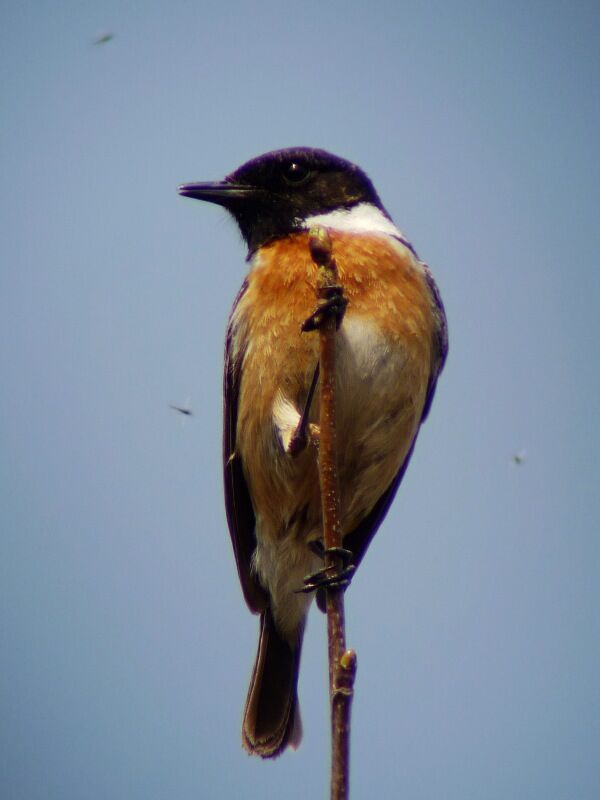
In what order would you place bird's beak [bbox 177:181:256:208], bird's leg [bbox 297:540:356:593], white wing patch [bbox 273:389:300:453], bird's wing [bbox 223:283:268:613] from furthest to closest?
1. bird's beak [bbox 177:181:256:208]
2. bird's wing [bbox 223:283:268:613]
3. white wing patch [bbox 273:389:300:453]
4. bird's leg [bbox 297:540:356:593]

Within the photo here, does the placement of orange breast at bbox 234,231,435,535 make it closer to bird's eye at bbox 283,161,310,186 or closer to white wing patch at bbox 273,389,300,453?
white wing patch at bbox 273,389,300,453

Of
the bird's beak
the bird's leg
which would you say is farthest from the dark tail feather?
the bird's beak

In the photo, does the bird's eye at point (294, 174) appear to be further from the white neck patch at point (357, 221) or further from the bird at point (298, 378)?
the white neck patch at point (357, 221)

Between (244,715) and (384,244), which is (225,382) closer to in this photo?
(384,244)

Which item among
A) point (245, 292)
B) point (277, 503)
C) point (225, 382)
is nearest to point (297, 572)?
point (277, 503)

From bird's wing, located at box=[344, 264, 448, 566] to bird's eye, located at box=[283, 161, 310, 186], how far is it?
0.82 meters

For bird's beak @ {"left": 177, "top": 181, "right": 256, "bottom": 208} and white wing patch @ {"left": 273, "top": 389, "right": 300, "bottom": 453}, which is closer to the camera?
white wing patch @ {"left": 273, "top": 389, "right": 300, "bottom": 453}

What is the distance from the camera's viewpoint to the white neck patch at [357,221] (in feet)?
16.3

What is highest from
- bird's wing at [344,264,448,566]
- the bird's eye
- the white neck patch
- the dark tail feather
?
the bird's eye

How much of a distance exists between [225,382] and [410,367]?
1.05m

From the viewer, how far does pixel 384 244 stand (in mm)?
4715

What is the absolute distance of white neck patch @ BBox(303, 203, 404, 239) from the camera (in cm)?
495

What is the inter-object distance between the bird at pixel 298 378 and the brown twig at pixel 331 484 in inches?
44.0

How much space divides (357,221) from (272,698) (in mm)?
2519
